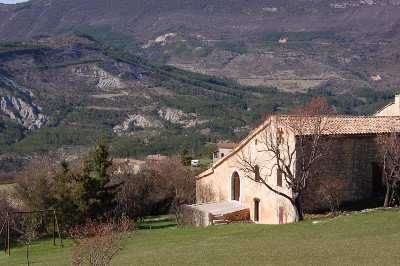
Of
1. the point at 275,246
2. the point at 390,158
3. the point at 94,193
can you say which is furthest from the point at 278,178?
the point at 94,193

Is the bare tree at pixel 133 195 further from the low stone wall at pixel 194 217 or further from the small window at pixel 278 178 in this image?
the small window at pixel 278 178

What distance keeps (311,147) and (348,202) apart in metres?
3.46

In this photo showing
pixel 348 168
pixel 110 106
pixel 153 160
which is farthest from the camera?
pixel 110 106

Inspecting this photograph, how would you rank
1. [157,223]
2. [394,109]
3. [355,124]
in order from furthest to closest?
[157,223], [394,109], [355,124]

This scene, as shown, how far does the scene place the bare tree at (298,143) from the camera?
1024 inches

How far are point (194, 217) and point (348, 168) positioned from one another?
31.1 feet

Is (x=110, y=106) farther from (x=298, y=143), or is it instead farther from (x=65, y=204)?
(x=298, y=143)

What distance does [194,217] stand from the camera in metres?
32.4

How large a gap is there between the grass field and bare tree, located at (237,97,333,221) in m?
1.99

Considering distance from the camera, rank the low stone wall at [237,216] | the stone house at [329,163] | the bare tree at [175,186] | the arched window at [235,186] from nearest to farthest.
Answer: the stone house at [329,163] < the low stone wall at [237,216] < the arched window at [235,186] < the bare tree at [175,186]

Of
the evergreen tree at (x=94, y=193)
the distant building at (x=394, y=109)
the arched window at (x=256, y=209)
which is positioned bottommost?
the arched window at (x=256, y=209)

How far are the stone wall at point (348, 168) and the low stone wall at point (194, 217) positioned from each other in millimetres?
6016

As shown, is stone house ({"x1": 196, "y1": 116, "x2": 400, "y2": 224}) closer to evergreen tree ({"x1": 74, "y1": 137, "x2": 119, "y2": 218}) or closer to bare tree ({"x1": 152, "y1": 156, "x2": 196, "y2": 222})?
evergreen tree ({"x1": 74, "y1": 137, "x2": 119, "y2": 218})

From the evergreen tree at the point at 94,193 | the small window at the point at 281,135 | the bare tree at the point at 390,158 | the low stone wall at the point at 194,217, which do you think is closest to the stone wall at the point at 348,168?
the bare tree at the point at 390,158
